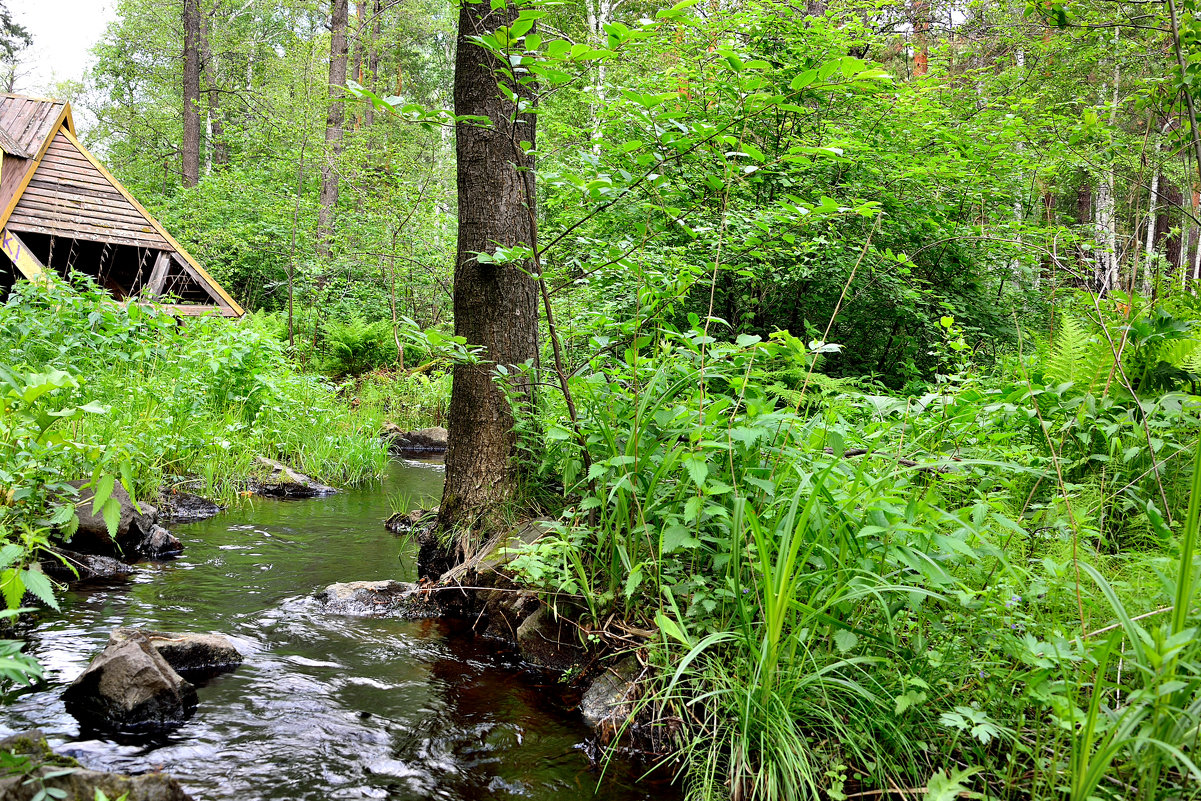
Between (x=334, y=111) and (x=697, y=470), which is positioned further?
(x=334, y=111)

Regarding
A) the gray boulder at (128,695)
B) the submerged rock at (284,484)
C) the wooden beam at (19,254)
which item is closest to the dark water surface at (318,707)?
the gray boulder at (128,695)

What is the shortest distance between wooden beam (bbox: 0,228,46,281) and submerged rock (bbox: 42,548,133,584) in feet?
25.7

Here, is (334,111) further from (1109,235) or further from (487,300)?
(1109,235)

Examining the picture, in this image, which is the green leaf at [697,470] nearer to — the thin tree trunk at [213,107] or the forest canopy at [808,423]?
the forest canopy at [808,423]

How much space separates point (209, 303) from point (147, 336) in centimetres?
552

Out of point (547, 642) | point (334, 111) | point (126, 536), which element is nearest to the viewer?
point (547, 642)

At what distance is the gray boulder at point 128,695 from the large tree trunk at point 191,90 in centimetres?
2241

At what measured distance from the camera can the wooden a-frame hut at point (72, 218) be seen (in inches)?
433

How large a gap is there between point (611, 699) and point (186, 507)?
17.0 ft

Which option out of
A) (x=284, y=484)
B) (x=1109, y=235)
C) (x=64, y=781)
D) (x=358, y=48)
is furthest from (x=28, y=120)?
(x=1109, y=235)

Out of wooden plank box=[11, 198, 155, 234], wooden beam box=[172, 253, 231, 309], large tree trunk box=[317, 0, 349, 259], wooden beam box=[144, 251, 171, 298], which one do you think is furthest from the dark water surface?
large tree trunk box=[317, 0, 349, 259]

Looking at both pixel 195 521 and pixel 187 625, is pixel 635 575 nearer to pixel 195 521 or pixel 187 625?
pixel 187 625

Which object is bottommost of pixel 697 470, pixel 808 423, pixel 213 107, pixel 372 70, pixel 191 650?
pixel 191 650

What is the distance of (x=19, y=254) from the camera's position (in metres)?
10.3
